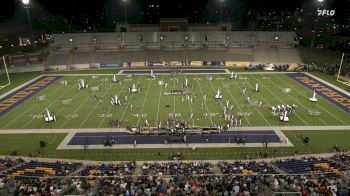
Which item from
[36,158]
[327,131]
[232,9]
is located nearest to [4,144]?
[36,158]

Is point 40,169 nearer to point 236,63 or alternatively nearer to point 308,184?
point 308,184

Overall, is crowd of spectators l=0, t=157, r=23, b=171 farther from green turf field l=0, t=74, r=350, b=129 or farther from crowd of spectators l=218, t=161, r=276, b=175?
crowd of spectators l=218, t=161, r=276, b=175

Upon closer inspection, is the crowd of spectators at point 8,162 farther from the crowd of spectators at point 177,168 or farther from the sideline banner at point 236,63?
the sideline banner at point 236,63

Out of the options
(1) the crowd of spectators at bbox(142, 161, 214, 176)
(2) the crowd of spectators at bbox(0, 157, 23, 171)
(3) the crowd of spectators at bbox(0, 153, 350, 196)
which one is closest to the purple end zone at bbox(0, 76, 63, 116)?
(2) the crowd of spectators at bbox(0, 157, 23, 171)

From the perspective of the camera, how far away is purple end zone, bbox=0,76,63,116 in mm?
38844

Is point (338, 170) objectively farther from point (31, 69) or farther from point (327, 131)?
point (31, 69)

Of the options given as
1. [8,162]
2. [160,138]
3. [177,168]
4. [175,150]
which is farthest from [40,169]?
[160,138]

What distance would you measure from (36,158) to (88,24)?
6166 cm

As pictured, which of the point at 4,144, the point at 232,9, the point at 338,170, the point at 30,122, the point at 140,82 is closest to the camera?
the point at 338,170

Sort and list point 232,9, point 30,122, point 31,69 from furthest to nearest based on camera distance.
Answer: point 232,9
point 31,69
point 30,122

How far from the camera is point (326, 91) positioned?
4281cm

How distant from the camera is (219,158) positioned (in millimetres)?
25312

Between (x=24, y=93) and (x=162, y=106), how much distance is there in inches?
789

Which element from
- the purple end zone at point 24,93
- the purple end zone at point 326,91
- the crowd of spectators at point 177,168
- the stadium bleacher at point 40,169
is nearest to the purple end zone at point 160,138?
the stadium bleacher at point 40,169
